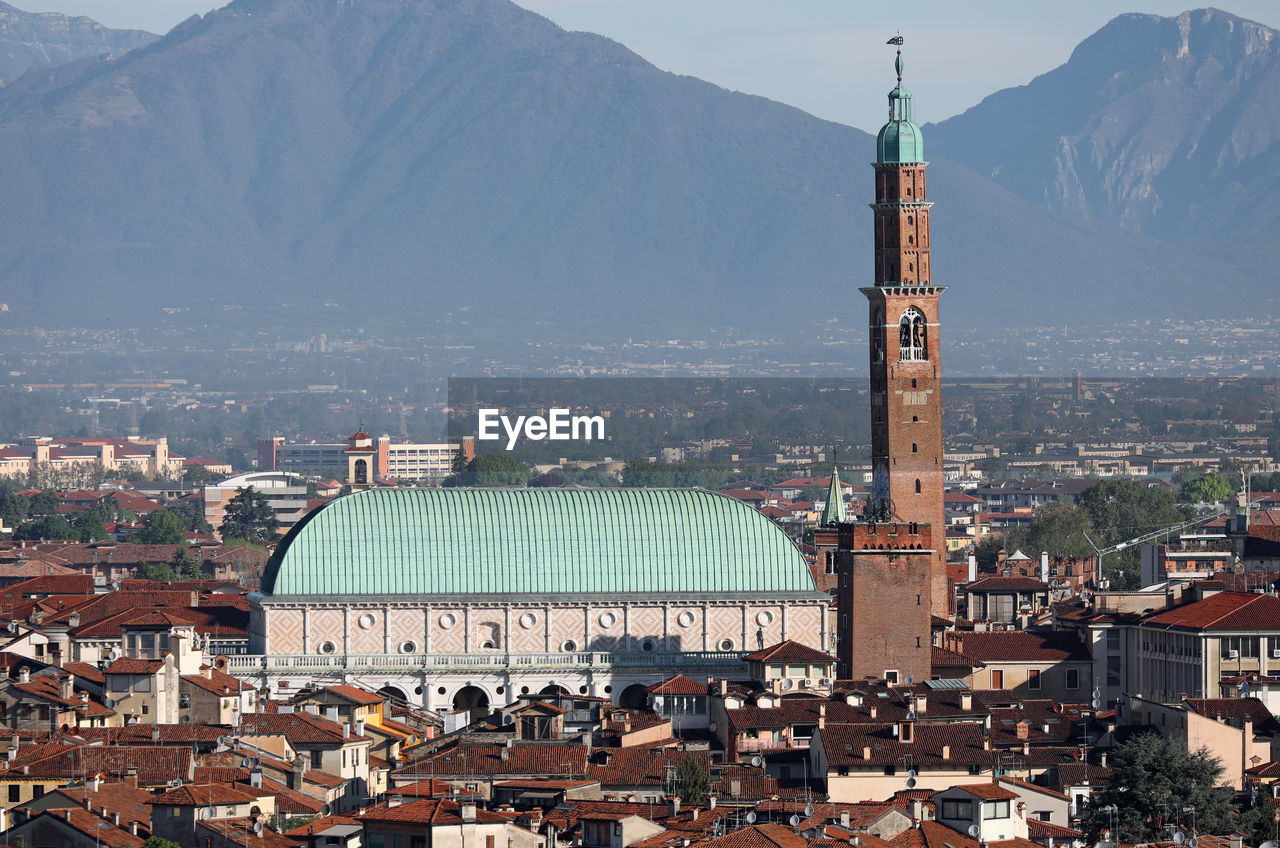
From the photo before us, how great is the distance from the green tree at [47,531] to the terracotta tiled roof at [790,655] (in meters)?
78.7

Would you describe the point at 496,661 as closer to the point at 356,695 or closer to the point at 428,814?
the point at 356,695

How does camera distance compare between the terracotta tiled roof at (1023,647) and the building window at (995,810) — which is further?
the terracotta tiled roof at (1023,647)

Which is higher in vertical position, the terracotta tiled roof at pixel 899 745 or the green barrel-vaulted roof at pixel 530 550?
the green barrel-vaulted roof at pixel 530 550

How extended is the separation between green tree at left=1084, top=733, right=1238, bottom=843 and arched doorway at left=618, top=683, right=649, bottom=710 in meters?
23.3

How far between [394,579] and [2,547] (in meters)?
54.6

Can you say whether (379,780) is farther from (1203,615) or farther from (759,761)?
(1203,615)

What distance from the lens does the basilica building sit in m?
80.6

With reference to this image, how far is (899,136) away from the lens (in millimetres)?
92875

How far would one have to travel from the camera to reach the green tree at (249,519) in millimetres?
159500

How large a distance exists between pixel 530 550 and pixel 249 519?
83074 millimetres

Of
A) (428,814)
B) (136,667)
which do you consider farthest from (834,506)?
(428,814)

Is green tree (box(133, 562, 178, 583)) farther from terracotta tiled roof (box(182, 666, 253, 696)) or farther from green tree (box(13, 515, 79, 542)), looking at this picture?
terracotta tiled roof (box(182, 666, 253, 696))

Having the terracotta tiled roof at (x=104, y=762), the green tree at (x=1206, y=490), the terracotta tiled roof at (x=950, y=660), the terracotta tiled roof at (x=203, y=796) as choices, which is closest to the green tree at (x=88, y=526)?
the green tree at (x=1206, y=490)

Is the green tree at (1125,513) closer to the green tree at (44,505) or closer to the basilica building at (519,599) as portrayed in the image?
the basilica building at (519,599)
